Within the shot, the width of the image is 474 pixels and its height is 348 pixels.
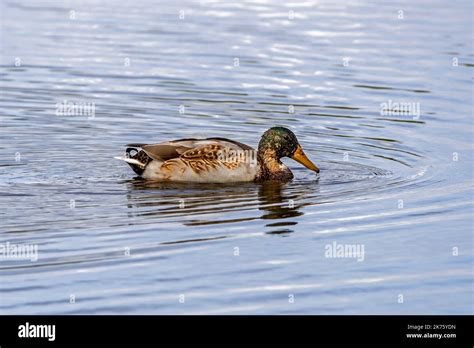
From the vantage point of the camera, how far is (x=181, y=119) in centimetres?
1870

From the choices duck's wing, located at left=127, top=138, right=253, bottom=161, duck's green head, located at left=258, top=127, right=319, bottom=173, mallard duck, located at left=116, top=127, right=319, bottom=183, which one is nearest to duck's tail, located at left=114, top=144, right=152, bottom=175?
mallard duck, located at left=116, top=127, right=319, bottom=183

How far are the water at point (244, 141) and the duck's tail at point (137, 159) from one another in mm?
237

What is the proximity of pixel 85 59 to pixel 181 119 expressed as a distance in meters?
4.62

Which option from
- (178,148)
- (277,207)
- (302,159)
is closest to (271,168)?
(302,159)

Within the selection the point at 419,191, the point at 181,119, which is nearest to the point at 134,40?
the point at 181,119

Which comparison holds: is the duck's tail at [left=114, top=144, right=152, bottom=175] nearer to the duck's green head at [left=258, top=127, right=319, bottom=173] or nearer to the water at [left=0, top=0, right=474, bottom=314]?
the water at [left=0, top=0, right=474, bottom=314]

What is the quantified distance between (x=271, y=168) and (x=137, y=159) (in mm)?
1779

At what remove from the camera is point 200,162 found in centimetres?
1529

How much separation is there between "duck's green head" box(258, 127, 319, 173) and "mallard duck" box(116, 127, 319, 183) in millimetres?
248

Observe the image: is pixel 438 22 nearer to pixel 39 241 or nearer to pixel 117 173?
pixel 117 173

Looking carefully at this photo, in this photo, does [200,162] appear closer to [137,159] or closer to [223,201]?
[137,159]

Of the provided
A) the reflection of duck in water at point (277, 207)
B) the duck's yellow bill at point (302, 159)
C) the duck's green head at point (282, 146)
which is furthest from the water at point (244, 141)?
the duck's green head at point (282, 146)

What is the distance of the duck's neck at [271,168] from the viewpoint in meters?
15.7
